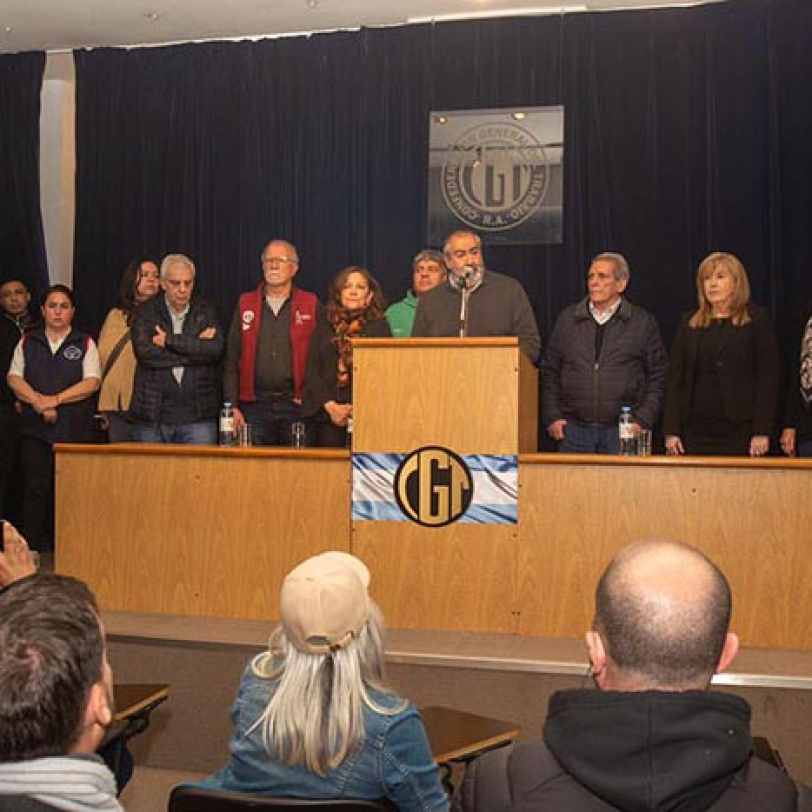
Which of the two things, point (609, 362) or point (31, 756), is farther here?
point (609, 362)

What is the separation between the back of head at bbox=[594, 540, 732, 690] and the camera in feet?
4.63

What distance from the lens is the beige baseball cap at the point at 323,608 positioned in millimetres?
2008

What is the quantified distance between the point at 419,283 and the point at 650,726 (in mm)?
4615

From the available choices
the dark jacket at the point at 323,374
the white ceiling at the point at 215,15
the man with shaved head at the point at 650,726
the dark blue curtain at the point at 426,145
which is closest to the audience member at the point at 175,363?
the dark jacket at the point at 323,374

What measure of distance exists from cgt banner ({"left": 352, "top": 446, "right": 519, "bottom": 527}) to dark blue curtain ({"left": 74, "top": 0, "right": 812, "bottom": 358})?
2739 millimetres

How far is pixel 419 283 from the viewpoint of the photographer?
19.1 ft

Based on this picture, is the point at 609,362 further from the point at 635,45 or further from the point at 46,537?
the point at 46,537

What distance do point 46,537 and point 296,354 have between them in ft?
5.44

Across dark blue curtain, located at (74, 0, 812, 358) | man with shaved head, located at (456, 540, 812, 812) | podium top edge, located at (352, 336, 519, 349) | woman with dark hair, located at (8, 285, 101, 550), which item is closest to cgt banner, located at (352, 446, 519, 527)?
podium top edge, located at (352, 336, 519, 349)

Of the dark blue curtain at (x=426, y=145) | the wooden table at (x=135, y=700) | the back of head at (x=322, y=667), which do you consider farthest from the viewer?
the dark blue curtain at (x=426, y=145)

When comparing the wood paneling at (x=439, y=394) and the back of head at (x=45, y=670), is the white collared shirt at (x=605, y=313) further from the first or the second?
the back of head at (x=45, y=670)

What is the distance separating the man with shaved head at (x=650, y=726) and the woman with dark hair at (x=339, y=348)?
11.5ft

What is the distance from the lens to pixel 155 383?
18.2ft

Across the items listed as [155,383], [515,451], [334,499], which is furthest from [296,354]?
[515,451]
